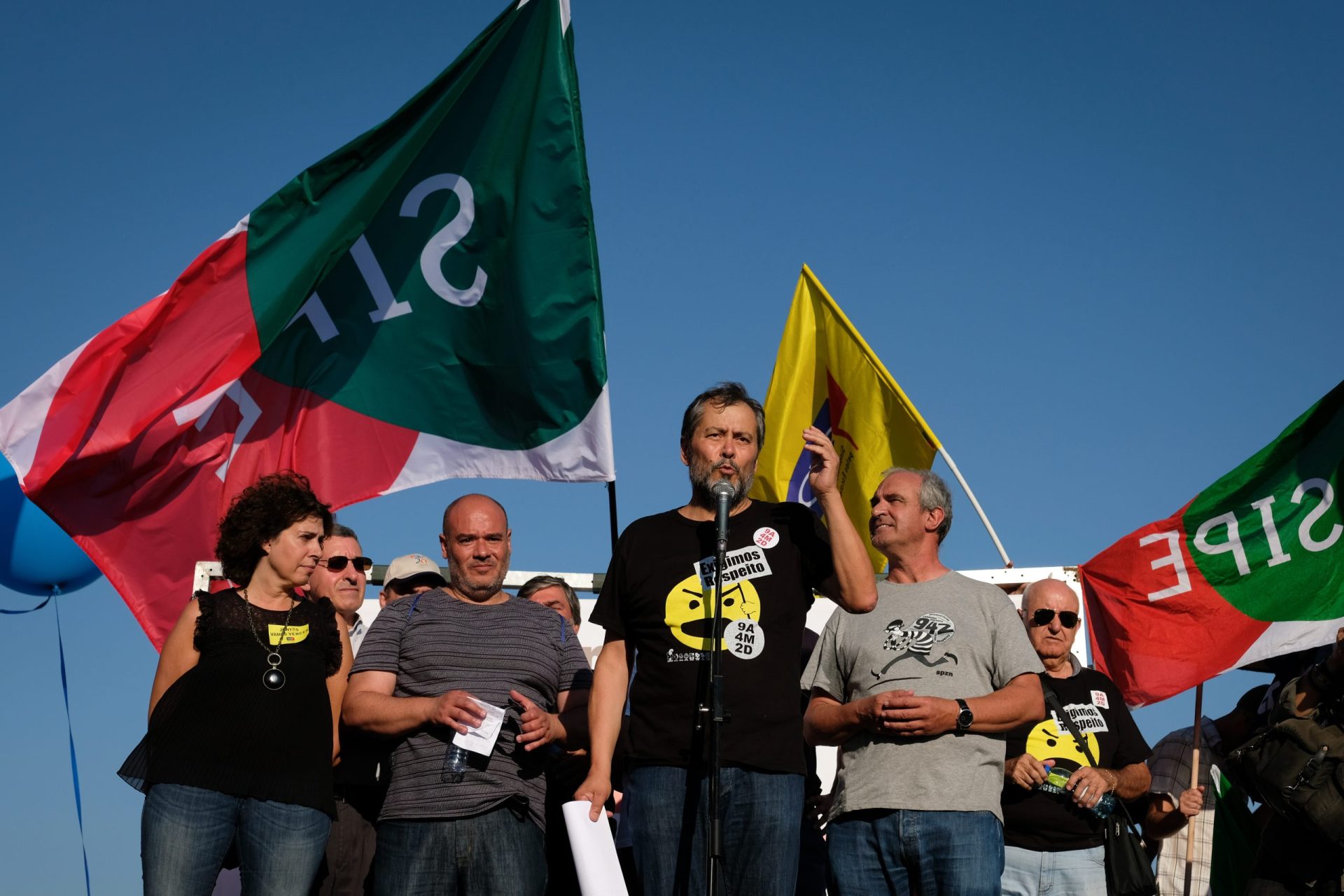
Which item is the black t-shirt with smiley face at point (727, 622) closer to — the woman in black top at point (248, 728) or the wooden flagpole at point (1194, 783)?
the woman in black top at point (248, 728)

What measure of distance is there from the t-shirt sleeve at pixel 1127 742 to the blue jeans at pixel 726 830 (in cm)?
208

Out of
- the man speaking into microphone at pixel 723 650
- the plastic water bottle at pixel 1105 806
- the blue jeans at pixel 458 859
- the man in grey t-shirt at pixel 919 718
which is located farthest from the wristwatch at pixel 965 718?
the blue jeans at pixel 458 859

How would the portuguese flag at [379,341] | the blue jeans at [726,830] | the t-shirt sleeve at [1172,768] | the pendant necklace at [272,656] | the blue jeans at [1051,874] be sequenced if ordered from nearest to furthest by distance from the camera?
the blue jeans at [726,830], the pendant necklace at [272,656], the blue jeans at [1051,874], the portuguese flag at [379,341], the t-shirt sleeve at [1172,768]

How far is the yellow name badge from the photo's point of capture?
4.37m

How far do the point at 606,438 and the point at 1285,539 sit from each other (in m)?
3.63

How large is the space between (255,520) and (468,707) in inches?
42.2

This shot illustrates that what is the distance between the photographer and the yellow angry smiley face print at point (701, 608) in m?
4.04

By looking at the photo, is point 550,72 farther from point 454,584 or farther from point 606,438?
point 454,584

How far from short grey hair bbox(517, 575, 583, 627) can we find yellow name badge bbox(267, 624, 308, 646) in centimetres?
176

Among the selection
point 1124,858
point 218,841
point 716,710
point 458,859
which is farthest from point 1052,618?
point 218,841

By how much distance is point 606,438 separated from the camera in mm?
Answer: 6152

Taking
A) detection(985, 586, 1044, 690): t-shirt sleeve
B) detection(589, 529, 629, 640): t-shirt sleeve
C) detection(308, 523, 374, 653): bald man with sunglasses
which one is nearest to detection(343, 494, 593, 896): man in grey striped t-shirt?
detection(589, 529, 629, 640): t-shirt sleeve

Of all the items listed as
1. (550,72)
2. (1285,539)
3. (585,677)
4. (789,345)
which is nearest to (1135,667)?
(1285,539)

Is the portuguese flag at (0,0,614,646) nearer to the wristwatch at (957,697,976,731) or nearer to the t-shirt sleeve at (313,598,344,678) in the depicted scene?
the t-shirt sleeve at (313,598,344,678)
